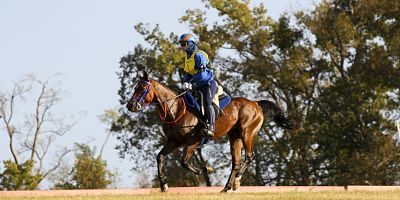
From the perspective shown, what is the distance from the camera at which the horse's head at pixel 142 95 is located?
17.8 meters

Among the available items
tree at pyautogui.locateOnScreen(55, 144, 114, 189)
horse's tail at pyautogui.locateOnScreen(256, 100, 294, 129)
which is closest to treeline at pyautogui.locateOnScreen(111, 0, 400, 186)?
tree at pyautogui.locateOnScreen(55, 144, 114, 189)

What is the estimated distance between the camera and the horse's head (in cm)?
1784

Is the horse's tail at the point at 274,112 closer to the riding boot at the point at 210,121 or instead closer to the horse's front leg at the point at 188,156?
the riding boot at the point at 210,121

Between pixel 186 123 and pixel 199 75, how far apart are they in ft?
3.31

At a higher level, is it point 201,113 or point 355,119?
A: point 355,119

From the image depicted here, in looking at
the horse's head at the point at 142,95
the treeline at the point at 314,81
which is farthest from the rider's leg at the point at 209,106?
the treeline at the point at 314,81

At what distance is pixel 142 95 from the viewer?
17984 mm

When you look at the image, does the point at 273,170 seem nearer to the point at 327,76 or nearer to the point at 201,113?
the point at 327,76

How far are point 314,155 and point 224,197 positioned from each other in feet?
91.5

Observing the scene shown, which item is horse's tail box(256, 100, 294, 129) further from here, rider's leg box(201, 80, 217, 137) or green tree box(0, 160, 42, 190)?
green tree box(0, 160, 42, 190)

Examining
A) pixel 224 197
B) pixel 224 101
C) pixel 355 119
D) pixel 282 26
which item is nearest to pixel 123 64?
pixel 282 26

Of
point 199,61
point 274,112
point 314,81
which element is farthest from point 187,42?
point 314,81

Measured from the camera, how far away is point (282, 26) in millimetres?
43844

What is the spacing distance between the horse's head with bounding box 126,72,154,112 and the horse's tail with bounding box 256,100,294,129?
4.00 metres
